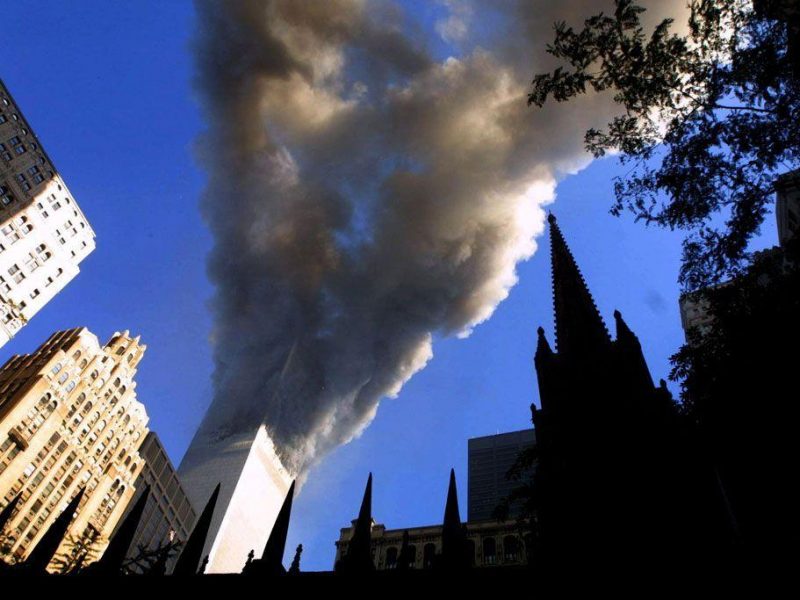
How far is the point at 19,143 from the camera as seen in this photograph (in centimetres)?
6209

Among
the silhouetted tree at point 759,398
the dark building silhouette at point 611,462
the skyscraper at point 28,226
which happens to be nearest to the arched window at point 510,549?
the dark building silhouette at point 611,462

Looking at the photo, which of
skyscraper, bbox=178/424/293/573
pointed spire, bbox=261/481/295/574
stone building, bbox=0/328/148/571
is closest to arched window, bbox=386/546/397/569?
stone building, bbox=0/328/148/571

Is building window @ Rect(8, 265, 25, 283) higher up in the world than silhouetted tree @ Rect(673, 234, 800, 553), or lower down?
higher up

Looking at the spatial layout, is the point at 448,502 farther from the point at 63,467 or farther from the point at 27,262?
the point at 27,262

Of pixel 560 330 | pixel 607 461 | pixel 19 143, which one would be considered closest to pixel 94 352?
pixel 19 143

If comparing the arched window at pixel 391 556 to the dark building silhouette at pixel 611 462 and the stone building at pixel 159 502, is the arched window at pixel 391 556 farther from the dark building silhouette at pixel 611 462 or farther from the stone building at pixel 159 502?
the dark building silhouette at pixel 611 462

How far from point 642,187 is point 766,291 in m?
Answer: 5.60


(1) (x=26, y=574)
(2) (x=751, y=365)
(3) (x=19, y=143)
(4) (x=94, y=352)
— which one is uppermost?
(3) (x=19, y=143)

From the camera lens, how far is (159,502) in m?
73.1

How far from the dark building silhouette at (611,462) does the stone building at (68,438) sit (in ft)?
140

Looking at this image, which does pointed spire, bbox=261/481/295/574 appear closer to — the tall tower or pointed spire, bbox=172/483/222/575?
pointed spire, bbox=172/483/222/575

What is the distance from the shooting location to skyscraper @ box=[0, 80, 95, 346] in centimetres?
5953

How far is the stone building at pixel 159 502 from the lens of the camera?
68750 millimetres

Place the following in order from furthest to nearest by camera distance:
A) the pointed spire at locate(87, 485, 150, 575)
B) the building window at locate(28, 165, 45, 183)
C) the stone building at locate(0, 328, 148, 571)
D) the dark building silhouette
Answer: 1. the building window at locate(28, 165, 45, 183)
2. the stone building at locate(0, 328, 148, 571)
3. the pointed spire at locate(87, 485, 150, 575)
4. the dark building silhouette
